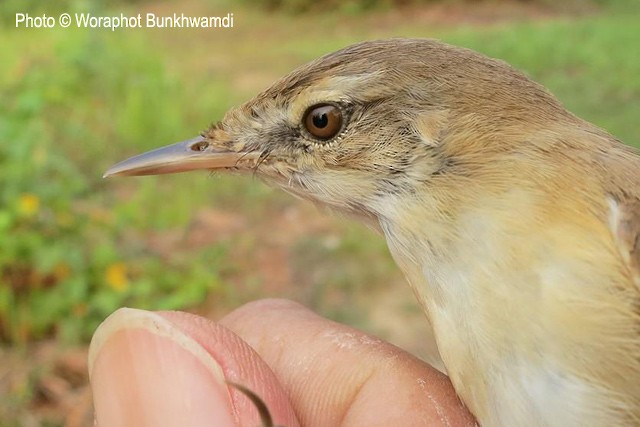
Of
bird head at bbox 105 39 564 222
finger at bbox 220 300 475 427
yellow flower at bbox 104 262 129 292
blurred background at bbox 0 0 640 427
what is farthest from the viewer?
yellow flower at bbox 104 262 129 292

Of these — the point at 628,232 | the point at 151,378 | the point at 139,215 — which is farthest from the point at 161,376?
the point at 139,215

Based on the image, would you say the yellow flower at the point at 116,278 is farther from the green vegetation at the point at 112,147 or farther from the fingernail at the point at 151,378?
the fingernail at the point at 151,378

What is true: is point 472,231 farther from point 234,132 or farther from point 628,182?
point 234,132

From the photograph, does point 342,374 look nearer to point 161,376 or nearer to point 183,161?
point 161,376

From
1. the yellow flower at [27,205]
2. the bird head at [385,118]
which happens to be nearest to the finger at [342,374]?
the bird head at [385,118]

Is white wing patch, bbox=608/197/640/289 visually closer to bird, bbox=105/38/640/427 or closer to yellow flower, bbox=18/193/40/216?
bird, bbox=105/38/640/427

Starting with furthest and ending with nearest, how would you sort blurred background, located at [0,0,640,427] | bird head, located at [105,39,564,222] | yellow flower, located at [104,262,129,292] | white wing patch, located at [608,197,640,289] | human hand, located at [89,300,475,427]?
1. yellow flower, located at [104,262,129,292]
2. blurred background, located at [0,0,640,427]
3. human hand, located at [89,300,475,427]
4. bird head, located at [105,39,564,222]
5. white wing patch, located at [608,197,640,289]

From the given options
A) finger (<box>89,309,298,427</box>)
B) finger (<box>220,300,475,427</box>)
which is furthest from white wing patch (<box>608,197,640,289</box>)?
finger (<box>89,309,298,427</box>)

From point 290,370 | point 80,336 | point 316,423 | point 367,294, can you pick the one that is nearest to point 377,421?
point 316,423

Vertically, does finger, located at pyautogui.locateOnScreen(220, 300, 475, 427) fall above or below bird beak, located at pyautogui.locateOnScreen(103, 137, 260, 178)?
below

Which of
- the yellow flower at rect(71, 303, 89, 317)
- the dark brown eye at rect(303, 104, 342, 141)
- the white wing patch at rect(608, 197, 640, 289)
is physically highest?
the dark brown eye at rect(303, 104, 342, 141)
